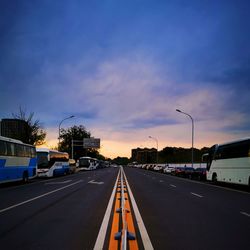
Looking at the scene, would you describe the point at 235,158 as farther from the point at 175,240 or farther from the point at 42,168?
the point at 42,168

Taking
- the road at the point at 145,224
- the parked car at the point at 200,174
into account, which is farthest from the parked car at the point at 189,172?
the road at the point at 145,224

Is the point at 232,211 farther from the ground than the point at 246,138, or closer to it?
closer to it

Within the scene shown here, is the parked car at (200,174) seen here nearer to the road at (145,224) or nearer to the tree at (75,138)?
the road at (145,224)

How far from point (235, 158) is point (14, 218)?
17.9 m

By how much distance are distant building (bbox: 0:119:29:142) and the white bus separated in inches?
1568

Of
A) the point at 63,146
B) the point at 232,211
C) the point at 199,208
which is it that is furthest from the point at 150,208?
the point at 63,146

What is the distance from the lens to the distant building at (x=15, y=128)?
2491 inches

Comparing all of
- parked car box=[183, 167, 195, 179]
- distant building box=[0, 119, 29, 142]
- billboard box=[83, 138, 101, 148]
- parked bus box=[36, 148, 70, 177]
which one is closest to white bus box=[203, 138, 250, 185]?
parked car box=[183, 167, 195, 179]

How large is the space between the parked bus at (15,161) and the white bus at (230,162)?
15083 mm

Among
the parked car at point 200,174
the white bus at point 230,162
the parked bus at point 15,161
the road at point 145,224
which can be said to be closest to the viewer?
the road at point 145,224

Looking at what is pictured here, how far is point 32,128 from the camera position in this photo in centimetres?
6644

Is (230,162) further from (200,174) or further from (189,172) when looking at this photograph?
(189,172)

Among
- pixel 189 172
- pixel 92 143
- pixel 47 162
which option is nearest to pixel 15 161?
pixel 47 162

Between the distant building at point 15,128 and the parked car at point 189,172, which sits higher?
the distant building at point 15,128
